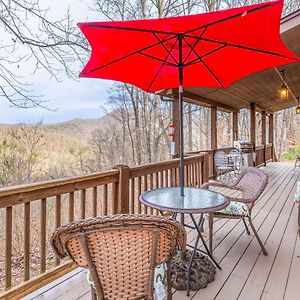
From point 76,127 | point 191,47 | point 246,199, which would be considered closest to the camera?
point 191,47

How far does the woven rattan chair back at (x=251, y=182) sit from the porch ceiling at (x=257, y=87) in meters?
2.22

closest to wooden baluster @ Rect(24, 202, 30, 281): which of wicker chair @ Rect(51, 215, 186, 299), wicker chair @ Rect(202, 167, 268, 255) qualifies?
wicker chair @ Rect(51, 215, 186, 299)

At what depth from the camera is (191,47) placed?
253cm

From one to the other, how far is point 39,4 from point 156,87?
7.98 feet

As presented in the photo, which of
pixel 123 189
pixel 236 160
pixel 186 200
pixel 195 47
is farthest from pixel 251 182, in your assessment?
pixel 236 160

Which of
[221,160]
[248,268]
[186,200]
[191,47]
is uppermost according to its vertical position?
[191,47]

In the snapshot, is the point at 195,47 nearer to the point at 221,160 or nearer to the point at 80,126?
the point at 221,160

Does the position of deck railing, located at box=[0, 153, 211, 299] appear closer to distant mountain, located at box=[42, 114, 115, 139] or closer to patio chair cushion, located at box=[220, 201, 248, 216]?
patio chair cushion, located at box=[220, 201, 248, 216]

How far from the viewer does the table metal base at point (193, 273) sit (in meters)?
2.30

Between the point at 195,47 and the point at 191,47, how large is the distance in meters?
0.15

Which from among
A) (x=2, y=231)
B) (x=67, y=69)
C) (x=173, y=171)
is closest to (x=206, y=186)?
(x=173, y=171)

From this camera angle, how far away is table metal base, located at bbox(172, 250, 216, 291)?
2299 millimetres

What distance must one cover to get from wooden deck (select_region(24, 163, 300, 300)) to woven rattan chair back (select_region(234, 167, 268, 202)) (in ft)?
2.00

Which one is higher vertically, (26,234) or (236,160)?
(236,160)
